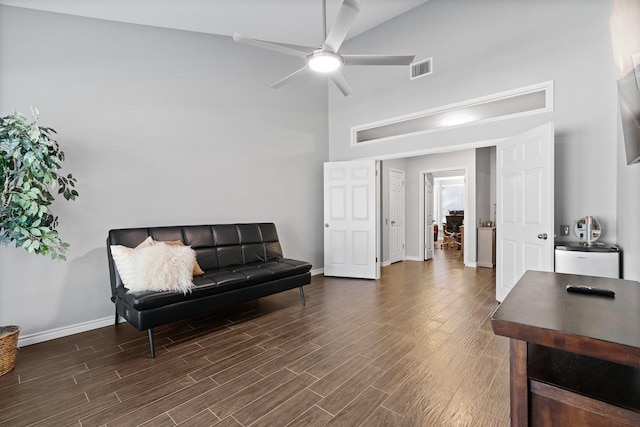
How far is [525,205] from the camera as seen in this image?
135 inches

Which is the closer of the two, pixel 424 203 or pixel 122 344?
pixel 122 344

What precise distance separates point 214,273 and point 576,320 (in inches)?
125

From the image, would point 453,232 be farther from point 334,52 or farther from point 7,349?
point 7,349

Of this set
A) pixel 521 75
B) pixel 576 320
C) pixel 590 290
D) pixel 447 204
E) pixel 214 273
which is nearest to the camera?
pixel 576 320

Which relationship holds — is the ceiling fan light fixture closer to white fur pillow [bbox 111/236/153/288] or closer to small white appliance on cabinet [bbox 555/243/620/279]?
white fur pillow [bbox 111/236/153/288]

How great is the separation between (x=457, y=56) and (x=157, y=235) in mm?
4623

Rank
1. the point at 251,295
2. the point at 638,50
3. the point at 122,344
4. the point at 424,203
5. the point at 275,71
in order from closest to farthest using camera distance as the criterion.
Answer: the point at 638,50 < the point at 122,344 < the point at 251,295 < the point at 275,71 < the point at 424,203

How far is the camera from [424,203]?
703 cm

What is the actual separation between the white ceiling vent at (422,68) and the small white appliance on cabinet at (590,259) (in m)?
3.01

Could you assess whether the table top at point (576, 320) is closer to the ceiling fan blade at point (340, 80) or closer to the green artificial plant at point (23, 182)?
the ceiling fan blade at point (340, 80)

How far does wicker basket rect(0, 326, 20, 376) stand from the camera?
7.47 ft

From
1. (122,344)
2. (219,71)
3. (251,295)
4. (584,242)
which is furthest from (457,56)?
(122,344)

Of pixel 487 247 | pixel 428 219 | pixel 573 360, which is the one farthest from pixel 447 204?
pixel 573 360

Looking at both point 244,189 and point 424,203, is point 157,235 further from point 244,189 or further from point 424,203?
point 424,203
